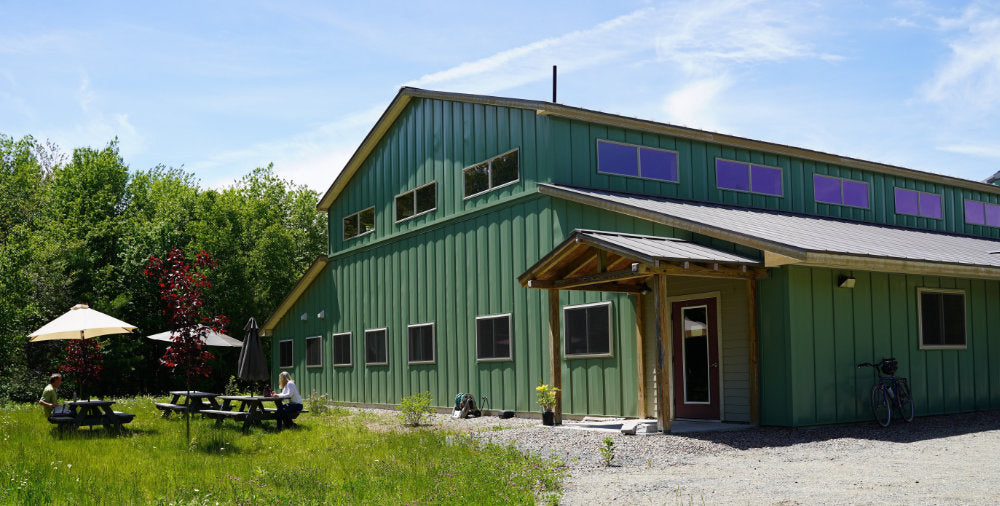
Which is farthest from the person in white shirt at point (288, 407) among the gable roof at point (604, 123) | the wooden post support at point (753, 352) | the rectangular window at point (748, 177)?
the rectangular window at point (748, 177)

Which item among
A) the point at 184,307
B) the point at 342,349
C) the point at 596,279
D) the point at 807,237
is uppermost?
the point at 807,237

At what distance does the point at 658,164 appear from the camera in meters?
16.1

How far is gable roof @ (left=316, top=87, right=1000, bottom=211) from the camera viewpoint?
50.4 feet

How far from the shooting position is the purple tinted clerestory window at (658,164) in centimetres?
1590

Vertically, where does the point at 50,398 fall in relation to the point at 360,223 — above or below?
below

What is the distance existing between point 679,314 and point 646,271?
3181 millimetres

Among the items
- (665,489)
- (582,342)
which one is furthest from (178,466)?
(582,342)

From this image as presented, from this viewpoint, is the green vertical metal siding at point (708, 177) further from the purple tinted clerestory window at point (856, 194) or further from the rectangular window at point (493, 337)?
the rectangular window at point (493, 337)

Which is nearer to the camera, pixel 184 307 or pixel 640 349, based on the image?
pixel 184 307

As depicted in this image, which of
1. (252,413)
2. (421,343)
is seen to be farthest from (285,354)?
(252,413)

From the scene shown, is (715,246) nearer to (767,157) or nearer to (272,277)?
(767,157)

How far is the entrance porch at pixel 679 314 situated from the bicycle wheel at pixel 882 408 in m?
1.74

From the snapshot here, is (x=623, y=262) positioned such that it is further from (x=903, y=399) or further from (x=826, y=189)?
(x=826, y=189)

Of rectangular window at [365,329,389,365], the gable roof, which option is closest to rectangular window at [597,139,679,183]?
the gable roof
